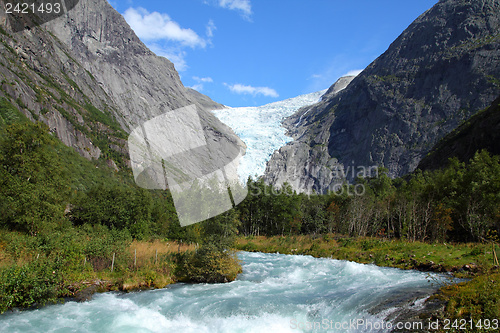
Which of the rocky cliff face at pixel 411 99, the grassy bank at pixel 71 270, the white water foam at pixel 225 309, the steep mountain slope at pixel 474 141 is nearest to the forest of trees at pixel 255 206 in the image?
the grassy bank at pixel 71 270

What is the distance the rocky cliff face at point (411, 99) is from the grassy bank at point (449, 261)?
3738 inches

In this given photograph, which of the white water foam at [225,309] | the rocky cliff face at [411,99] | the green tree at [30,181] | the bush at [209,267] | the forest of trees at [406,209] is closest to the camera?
the white water foam at [225,309]

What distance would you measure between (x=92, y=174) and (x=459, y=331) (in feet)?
278

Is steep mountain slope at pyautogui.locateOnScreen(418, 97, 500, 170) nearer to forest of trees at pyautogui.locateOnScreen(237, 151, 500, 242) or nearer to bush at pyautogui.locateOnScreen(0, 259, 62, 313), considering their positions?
forest of trees at pyautogui.locateOnScreen(237, 151, 500, 242)

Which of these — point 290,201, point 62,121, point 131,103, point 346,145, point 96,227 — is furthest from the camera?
point 131,103

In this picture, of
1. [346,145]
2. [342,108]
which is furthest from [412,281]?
[342,108]

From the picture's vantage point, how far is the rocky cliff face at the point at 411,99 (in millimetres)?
111875

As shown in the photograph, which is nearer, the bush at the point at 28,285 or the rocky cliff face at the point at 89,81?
the bush at the point at 28,285

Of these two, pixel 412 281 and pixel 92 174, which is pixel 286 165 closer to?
pixel 92 174

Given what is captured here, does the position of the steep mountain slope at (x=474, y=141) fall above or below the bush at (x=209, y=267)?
above

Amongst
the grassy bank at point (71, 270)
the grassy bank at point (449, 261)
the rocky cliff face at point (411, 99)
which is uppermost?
the rocky cliff face at point (411, 99)

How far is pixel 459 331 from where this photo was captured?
7285 mm

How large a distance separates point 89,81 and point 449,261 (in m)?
158

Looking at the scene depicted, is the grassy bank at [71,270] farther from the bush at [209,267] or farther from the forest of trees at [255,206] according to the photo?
the forest of trees at [255,206]
